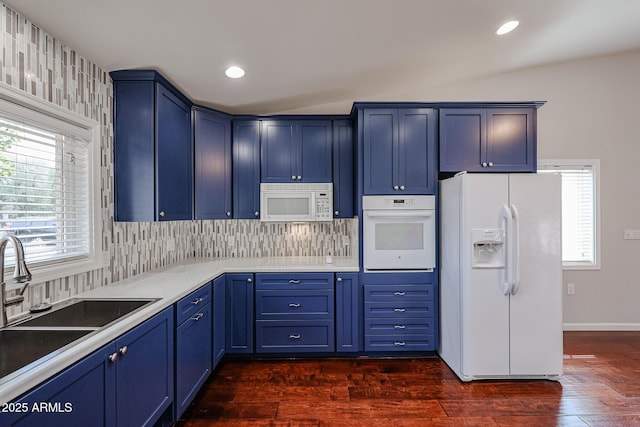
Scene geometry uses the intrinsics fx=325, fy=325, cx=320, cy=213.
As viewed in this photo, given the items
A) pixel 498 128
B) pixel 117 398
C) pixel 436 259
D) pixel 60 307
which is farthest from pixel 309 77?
pixel 117 398

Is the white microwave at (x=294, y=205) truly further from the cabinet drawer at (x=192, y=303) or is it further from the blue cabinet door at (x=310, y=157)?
the cabinet drawer at (x=192, y=303)

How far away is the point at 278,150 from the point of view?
3264 mm

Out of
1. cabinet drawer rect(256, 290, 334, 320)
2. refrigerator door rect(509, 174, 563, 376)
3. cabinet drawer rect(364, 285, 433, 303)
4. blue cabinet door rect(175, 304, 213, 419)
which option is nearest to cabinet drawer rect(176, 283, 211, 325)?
blue cabinet door rect(175, 304, 213, 419)

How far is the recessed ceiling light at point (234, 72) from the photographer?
244 centimetres

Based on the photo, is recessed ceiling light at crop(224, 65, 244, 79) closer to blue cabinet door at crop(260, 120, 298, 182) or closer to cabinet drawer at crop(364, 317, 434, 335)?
blue cabinet door at crop(260, 120, 298, 182)

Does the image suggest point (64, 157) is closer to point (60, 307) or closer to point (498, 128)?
point (60, 307)

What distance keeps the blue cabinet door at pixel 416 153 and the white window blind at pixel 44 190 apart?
236cm

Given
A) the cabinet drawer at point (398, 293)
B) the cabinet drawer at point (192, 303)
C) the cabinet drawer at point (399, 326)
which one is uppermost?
the cabinet drawer at point (192, 303)

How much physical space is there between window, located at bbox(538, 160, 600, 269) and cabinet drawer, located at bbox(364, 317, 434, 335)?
6.59 feet

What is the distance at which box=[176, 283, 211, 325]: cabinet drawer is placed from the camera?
1.99m

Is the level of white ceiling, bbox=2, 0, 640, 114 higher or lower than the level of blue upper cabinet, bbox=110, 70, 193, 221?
higher

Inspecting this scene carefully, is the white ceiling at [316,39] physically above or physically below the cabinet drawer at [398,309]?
above

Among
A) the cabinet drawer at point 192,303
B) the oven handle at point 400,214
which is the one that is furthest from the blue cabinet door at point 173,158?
the oven handle at point 400,214

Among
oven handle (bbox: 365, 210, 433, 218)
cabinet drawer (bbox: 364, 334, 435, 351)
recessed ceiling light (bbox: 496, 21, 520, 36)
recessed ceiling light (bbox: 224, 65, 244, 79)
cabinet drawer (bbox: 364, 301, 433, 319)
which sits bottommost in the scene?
cabinet drawer (bbox: 364, 334, 435, 351)
